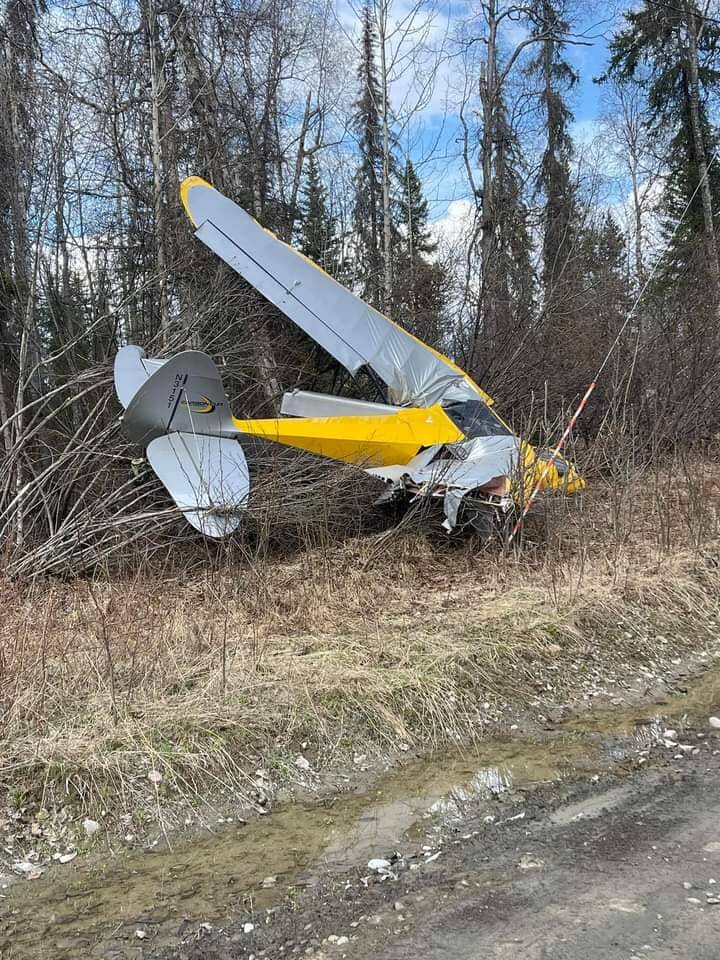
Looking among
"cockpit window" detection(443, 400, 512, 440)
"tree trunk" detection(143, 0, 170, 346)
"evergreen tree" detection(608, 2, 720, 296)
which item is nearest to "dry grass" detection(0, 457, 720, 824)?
"cockpit window" detection(443, 400, 512, 440)

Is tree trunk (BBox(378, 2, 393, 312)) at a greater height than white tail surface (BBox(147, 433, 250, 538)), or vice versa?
tree trunk (BBox(378, 2, 393, 312))

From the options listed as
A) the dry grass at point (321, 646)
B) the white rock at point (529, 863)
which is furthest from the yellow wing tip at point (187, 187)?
the white rock at point (529, 863)

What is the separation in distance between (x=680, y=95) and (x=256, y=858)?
21252 millimetres

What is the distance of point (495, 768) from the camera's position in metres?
3.88

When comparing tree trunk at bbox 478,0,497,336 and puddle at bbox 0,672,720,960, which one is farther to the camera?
tree trunk at bbox 478,0,497,336

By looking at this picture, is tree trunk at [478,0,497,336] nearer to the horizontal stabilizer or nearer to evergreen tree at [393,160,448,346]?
evergreen tree at [393,160,448,346]

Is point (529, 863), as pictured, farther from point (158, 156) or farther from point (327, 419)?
point (158, 156)

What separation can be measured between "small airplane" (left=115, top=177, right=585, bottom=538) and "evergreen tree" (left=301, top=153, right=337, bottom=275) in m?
3.78

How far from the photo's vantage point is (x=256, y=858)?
3.13 m

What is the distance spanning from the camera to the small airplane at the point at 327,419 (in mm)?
7074

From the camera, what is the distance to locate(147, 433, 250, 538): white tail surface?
263 inches

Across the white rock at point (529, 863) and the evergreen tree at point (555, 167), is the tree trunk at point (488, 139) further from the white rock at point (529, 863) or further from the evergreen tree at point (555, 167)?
the white rock at point (529, 863)

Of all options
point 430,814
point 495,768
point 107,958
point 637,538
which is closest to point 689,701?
point 495,768

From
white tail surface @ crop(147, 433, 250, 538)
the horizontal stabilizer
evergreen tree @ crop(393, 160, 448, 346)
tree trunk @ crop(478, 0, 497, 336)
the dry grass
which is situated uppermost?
tree trunk @ crop(478, 0, 497, 336)
